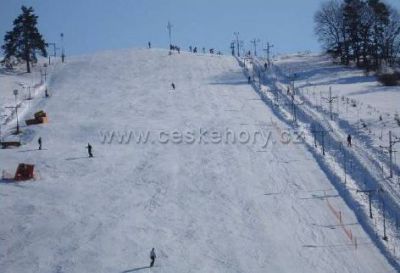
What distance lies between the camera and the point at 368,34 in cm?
7412

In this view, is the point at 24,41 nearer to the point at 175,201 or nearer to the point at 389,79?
the point at 389,79

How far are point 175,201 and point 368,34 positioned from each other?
157ft

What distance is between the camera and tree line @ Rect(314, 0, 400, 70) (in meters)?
73.2

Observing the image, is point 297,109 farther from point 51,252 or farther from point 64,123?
point 51,252

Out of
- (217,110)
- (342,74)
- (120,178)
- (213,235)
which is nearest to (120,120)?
(217,110)

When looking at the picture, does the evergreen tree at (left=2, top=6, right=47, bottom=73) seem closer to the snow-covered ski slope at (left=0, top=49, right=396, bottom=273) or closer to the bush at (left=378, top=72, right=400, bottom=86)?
the snow-covered ski slope at (left=0, top=49, right=396, bottom=273)

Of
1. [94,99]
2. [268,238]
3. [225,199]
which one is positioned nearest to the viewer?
[268,238]

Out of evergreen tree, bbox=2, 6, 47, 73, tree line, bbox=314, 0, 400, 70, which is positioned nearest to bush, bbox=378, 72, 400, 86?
tree line, bbox=314, 0, 400, 70

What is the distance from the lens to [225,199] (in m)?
32.4

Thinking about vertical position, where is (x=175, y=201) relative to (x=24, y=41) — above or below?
below

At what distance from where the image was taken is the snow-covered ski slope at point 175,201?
26969 millimetres

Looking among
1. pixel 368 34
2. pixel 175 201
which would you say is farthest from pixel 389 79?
pixel 175 201

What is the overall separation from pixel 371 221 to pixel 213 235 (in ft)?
22.1

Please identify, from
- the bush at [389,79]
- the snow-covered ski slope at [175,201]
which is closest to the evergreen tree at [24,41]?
the snow-covered ski slope at [175,201]
